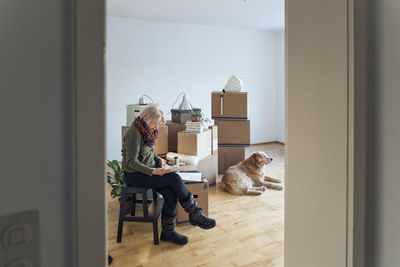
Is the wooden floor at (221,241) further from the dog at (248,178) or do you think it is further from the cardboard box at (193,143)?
the cardboard box at (193,143)

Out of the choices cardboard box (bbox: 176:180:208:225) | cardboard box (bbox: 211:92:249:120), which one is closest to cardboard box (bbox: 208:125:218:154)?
cardboard box (bbox: 211:92:249:120)

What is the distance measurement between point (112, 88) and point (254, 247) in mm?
4121

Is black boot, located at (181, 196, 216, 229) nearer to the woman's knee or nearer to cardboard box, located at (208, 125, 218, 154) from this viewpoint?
the woman's knee

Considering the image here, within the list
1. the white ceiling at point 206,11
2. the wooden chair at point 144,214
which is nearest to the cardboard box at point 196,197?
the wooden chair at point 144,214

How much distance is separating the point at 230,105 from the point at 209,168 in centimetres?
99

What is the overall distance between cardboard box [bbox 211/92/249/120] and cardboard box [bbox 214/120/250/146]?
0.26 ft

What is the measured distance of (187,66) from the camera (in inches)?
248

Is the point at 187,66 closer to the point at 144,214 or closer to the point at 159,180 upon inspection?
the point at 159,180

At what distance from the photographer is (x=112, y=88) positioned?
570 cm
